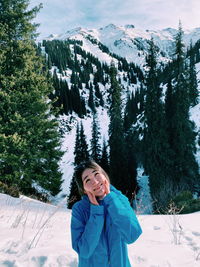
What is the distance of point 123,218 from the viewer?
1673mm

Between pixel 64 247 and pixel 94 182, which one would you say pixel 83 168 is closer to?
pixel 94 182

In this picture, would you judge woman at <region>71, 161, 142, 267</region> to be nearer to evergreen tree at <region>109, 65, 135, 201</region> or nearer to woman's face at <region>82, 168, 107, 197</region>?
woman's face at <region>82, 168, 107, 197</region>

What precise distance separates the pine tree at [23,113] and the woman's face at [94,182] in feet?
33.4

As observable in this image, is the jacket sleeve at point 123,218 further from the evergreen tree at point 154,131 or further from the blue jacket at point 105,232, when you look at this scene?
the evergreen tree at point 154,131

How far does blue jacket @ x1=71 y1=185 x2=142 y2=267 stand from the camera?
5.48ft

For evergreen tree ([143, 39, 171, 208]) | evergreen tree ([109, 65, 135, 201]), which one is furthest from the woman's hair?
evergreen tree ([109, 65, 135, 201])

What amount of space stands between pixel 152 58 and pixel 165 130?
25.8 ft

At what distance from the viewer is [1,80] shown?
1210 cm

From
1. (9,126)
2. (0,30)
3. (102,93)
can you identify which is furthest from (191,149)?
(102,93)

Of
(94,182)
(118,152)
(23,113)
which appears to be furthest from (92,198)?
(118,152)

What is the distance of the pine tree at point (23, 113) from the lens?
1173 centimetres

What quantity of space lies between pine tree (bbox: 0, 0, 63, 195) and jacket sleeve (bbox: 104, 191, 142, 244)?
33.9 feet

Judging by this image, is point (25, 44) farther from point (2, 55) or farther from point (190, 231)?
point (190, 231)

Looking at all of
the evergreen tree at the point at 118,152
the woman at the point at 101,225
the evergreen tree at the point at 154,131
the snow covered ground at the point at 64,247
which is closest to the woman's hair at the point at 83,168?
the woman at the point at 101,225
